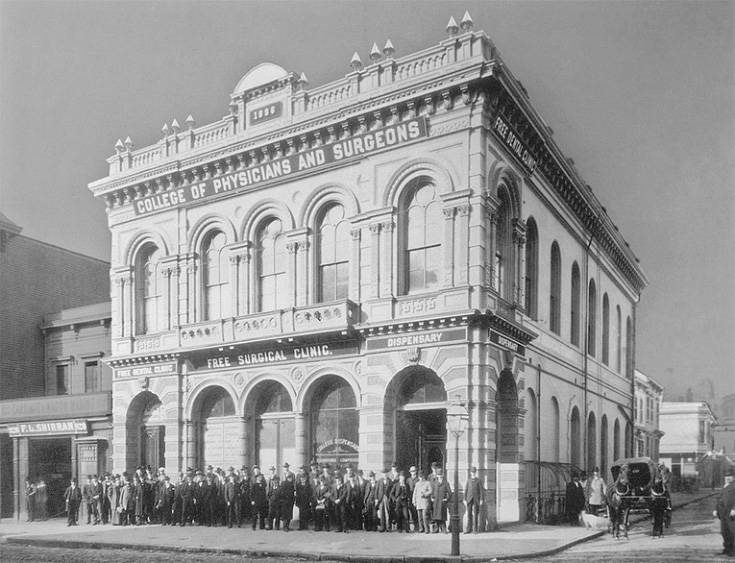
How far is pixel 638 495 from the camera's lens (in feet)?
69.7

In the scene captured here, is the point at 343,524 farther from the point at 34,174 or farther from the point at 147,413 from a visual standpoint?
the point at 34,174

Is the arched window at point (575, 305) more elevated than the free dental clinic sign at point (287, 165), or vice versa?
the free dental clinic sign at point (287, 165)

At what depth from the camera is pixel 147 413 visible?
92.0 ft

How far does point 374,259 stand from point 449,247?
7.65ft

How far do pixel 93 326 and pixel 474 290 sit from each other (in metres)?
18.5

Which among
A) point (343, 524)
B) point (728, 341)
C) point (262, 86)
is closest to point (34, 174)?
point (262, 86)

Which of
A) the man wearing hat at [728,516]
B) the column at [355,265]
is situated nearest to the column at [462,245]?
the column at [355,265]

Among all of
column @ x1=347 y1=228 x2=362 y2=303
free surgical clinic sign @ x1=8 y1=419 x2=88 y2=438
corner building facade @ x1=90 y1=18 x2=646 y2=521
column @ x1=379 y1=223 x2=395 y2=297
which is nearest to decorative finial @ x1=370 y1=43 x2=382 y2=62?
corner building facade @ x1=90 y1=18 x2=646 y2=521

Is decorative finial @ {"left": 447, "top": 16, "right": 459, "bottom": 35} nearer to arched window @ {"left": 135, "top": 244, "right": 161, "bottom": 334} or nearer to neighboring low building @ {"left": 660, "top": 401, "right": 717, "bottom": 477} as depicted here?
arched window @ {"left": 135, "top": 244, "right": 161, "bottom": 334}

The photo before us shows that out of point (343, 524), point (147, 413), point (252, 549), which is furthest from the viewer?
point (147, 413)

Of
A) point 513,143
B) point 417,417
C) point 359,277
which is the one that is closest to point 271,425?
point 417,417

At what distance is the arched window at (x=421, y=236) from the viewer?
2203 centimetres

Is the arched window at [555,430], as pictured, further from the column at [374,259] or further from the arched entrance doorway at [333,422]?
the column at [374,259]

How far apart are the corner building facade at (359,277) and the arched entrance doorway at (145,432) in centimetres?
7
